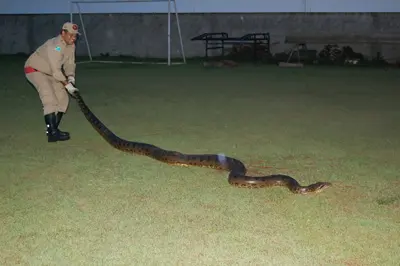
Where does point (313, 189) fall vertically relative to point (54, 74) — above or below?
below

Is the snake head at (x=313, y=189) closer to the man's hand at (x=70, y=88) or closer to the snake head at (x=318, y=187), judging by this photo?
the snake head at (x=318, y=187)

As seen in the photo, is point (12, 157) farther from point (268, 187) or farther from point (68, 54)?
point (268, 187)

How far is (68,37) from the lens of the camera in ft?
22.9

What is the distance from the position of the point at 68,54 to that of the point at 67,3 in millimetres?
14482

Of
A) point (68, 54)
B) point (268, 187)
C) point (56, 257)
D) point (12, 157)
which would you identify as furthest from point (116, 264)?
point (68, 54)

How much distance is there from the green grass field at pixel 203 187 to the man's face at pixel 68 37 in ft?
3.91

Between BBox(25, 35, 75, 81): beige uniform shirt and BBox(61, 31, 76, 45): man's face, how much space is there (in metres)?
0.06

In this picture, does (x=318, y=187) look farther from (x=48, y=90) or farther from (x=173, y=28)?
(x=173, y=28)

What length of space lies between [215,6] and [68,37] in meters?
13.5

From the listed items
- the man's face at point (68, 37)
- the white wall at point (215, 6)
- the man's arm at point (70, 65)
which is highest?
the white wall at point (215, 6)

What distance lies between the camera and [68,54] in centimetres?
727

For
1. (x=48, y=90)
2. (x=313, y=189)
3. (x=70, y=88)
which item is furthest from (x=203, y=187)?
(x=48, y=90)

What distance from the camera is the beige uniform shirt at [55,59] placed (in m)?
7.03

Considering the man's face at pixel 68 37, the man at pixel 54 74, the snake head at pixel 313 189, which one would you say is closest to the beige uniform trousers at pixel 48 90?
the man at pixel 54 74
